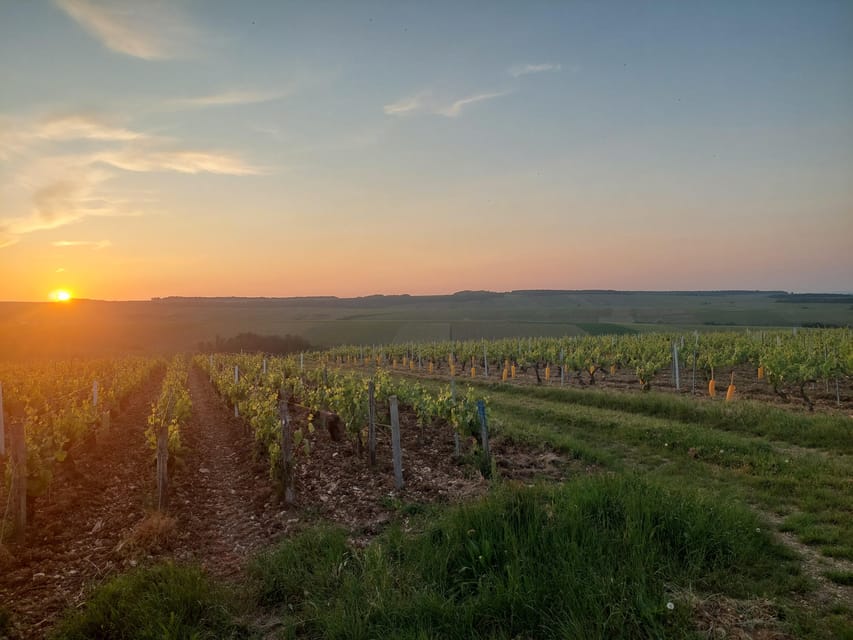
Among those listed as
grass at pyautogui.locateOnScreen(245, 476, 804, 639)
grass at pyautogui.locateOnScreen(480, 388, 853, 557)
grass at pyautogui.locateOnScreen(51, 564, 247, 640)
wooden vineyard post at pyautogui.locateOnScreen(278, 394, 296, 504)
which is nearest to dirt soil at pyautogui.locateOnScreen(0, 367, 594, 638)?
wooden vineyard post at pyautogui.locateOnScreen(278, 394, 296, 504)

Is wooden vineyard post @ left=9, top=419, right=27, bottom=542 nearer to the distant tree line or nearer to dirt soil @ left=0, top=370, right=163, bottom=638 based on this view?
dirt soil @ left=0, top=370, right=163, bottom=638

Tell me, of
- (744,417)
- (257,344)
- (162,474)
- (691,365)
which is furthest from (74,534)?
(257,344)

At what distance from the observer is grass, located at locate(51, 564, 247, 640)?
4.31m

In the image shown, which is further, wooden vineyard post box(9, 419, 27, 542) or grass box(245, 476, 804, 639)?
wooden vineyard post box(9, 419, 27, 542)

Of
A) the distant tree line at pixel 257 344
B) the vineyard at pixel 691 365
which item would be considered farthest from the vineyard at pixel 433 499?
the distant tree line at pixel 257 344

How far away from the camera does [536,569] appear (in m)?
4.75

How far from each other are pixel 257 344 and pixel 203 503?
65.8 m

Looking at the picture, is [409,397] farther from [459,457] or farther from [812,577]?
[812,577]

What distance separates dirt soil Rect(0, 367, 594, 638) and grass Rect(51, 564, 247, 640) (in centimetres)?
58

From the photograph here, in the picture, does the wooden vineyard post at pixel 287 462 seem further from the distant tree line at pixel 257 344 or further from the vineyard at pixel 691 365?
Answer: the distant tree line at pixel 257 344

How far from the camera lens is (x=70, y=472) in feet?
32.0

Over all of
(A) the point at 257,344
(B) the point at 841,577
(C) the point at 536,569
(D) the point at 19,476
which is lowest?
(A) the point at 257,344

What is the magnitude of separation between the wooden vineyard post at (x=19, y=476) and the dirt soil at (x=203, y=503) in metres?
0.28

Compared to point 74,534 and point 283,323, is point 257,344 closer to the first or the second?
point 283,323
